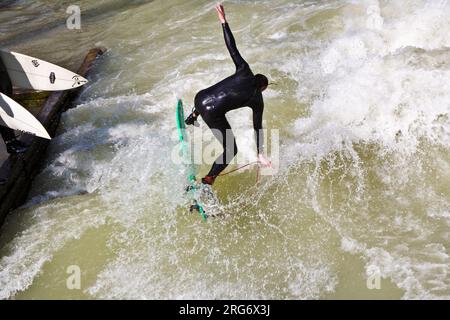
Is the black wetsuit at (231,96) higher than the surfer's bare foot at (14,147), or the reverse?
the black wetsuit at (231,96)

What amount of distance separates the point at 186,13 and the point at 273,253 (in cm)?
718

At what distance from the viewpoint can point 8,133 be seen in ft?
16.7

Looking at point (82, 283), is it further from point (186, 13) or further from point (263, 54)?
point (186, 13)

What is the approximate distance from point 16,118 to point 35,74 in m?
0.65

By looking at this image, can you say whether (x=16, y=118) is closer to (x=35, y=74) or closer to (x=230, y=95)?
(x=35, y=74)

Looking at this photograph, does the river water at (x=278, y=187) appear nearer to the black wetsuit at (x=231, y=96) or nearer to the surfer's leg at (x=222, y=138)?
the surfer's leg at (x=222, y=138)

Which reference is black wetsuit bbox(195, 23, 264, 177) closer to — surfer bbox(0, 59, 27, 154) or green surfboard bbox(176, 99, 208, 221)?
green surfboard bbox(176, 99, 208, 221)

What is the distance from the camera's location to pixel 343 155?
4988 millimetres

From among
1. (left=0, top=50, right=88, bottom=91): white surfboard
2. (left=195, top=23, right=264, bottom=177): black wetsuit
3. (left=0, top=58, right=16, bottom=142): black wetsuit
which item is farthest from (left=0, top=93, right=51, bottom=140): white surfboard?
(left=195, top=23, right=264, bottom=177): black wetsuit

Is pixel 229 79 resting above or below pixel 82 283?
above

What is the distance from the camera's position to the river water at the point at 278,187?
3.84 meters

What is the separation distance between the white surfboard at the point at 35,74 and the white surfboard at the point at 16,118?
48 centimetres

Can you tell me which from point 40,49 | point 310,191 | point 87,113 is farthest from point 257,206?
point 40,49
